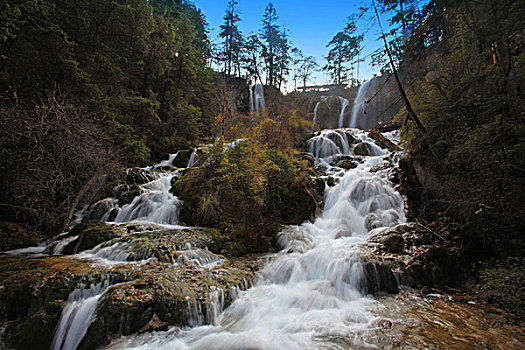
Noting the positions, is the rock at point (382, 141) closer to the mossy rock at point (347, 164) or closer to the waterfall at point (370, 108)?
the mossy rock at point (347, 164)

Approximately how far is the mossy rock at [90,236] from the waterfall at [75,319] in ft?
7.25

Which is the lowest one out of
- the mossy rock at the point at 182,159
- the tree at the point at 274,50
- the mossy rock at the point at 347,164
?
the mossy rock at the point at 347,164

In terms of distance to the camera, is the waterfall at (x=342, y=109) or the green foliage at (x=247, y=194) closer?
the green foliage at (x=247, y=194)

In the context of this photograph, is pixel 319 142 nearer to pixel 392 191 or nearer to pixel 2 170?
pixel 392 191

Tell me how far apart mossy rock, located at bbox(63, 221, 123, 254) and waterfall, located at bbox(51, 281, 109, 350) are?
87.0 inches

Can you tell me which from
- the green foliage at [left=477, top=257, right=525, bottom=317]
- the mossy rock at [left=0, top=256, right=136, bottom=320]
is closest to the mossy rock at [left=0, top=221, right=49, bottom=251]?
the mossy rock at [left=0, top=256, right=136, bottom=320]

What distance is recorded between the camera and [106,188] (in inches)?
340

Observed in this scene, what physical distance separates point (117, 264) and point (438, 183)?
8191 mm

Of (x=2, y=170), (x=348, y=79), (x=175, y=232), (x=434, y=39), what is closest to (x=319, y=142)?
(x=434, y=39)

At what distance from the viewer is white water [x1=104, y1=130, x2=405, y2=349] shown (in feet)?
9.86

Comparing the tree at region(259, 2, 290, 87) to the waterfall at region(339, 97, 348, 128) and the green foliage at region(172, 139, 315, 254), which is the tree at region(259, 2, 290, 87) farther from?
the green foliage at region(172, 139, 315, 254)

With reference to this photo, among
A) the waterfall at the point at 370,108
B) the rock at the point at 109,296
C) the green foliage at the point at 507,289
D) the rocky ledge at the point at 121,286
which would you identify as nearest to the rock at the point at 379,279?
the green foliage at the point at 507,289

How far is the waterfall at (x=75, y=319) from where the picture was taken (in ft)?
9.28

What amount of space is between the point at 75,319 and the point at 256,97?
78.5 ft
